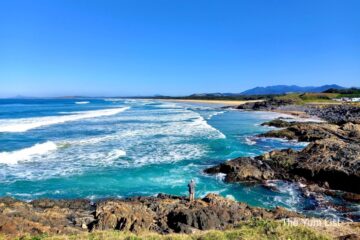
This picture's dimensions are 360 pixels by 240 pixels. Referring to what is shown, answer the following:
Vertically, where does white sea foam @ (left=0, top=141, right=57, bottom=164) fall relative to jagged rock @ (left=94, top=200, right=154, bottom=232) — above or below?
below

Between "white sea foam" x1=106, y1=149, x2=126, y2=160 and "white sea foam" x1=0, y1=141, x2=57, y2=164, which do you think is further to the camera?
"white sea foam" x1=106, y1=149, x2=126, y2=160

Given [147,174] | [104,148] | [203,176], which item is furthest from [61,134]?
[203,176]

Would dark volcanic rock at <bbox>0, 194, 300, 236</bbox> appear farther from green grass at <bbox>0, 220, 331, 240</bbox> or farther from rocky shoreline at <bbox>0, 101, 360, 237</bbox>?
green grass at <bbox>0, 220, 331, 240</bbox>

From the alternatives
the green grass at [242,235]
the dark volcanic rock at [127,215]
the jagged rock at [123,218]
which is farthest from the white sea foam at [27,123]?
the green grass at [242,235]

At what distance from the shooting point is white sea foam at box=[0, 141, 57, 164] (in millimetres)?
22516

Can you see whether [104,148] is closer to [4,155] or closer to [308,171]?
[4,155]

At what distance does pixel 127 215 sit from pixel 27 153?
16913mm

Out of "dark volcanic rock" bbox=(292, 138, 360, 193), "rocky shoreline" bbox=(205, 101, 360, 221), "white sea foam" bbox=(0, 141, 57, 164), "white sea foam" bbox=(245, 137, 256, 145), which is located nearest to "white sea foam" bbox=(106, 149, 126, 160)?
"white sea foam" bbox=(0, 141, 57, 164)

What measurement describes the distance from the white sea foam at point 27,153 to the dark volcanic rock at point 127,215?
1059 centimetres

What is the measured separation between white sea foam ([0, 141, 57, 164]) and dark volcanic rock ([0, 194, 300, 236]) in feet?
34.7

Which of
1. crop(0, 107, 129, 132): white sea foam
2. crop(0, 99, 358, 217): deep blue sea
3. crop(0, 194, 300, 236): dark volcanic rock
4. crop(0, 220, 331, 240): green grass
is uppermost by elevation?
crop(0, 220, 331, 240): green grass

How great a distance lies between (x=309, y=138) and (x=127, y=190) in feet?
61.1

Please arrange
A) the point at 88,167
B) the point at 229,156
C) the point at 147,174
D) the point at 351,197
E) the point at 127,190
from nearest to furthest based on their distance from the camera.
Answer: the point at 351,197, the point at 127,190, the point at 147,174, the point at 88,167, the point at 229,156

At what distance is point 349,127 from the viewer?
102ft
